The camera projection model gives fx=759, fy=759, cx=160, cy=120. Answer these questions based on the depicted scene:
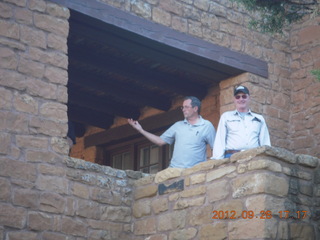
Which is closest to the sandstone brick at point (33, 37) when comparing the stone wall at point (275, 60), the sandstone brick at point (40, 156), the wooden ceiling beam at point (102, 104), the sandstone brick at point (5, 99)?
the sandstone brick at point (5, 99)

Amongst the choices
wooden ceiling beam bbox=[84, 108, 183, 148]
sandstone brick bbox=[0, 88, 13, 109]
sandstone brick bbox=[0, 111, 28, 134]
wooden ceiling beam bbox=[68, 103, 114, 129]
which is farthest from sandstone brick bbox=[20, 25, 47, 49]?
wooden ceiling beam bbox=[68, 103, 114, 129]

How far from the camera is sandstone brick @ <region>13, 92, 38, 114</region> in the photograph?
27.3 feet

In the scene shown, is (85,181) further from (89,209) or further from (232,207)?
(232,207)

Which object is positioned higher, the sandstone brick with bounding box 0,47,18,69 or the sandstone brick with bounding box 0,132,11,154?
the sandstone brick with bounding box 0,47,18,69

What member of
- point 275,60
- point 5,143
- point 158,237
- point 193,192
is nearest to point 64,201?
point 5,143

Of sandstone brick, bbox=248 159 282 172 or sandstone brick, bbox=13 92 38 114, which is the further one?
sandstone brick, bbox=13 92 38 114

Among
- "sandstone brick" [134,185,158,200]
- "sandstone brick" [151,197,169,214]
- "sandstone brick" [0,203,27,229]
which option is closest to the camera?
"sandstone brick" [0,203,27,229]

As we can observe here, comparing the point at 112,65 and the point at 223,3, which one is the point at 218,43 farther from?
the point at 112,65

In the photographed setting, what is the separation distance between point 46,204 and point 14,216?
43 cm

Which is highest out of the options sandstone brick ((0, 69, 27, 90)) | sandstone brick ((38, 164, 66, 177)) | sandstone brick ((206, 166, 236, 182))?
sandstone brick ((0, 69, 27, 90))

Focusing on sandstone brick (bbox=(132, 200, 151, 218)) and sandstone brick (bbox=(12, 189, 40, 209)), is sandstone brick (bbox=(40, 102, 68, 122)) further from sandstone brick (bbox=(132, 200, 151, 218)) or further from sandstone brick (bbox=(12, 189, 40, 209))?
sandstone brick (bbox=(132, 200, 151, 218))

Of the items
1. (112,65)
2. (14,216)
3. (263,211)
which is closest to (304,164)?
(263,211)

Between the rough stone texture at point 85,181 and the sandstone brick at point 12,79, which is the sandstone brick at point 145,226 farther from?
the sandstone brick at point 12,79

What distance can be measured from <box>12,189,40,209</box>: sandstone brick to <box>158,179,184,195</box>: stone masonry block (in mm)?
1470
